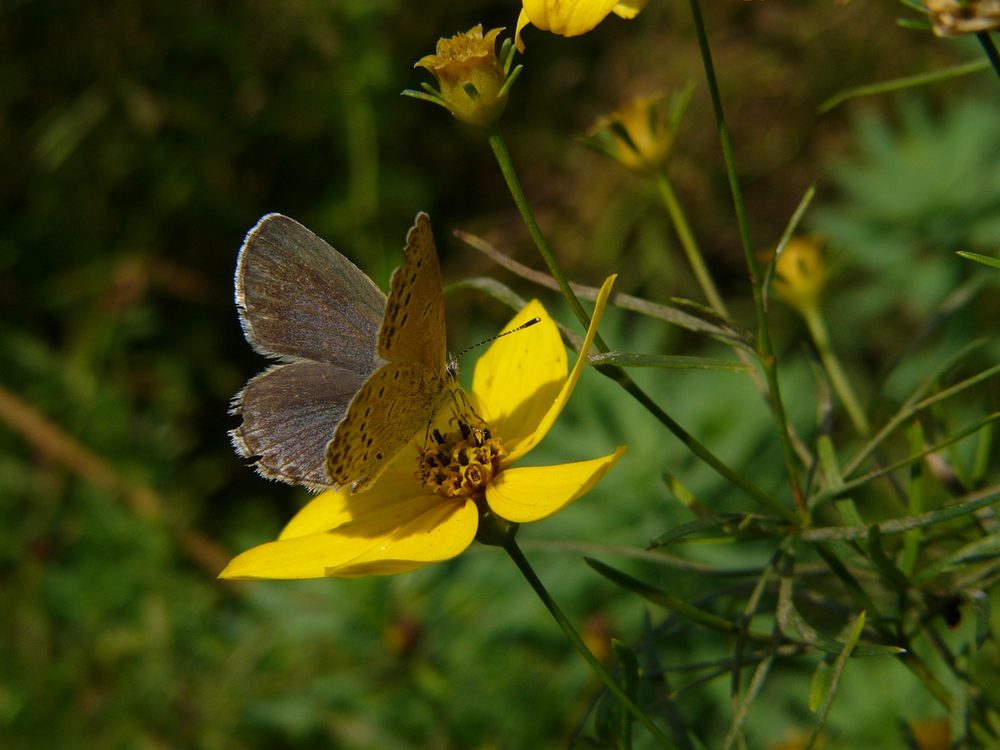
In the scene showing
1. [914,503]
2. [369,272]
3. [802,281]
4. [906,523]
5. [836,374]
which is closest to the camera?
[906,523]

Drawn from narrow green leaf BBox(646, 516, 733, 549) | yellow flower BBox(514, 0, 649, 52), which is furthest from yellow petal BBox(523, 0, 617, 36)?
narrow green leaf BBox(646, 516, 733, 549)

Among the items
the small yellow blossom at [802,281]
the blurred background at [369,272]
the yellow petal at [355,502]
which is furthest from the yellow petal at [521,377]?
the blurred background at [369,272]

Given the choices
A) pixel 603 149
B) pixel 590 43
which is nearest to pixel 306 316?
pixel 603 149

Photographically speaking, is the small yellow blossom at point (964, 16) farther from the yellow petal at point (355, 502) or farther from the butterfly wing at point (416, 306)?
the yellow petal at point (355, 502)

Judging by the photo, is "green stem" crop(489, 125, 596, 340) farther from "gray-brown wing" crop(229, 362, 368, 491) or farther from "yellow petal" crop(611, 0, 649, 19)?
"gray-brown wing" crop(229, 362, 368, 491)

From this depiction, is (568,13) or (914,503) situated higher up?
(568,13)

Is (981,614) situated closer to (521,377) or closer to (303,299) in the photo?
(521,377)

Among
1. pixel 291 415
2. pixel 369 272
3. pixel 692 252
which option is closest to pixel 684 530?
pixel 692 252
